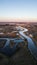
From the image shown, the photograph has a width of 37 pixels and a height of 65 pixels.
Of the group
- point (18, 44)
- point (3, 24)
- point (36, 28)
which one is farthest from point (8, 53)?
point (36, 28)

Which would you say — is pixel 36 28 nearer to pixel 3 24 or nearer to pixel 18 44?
pixel 3 24

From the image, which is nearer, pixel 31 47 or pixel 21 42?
pixel 31 47

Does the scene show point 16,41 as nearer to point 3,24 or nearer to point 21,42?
point 21,42

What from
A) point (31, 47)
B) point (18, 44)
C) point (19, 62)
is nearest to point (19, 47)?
point (18, 44)

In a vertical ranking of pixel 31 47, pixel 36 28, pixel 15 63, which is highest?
pixel 36 28

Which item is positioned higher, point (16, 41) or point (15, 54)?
point (16, 41)

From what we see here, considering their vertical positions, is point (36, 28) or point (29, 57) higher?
point (36, 28)

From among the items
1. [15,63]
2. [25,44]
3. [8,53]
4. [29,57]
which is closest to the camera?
[15,63]

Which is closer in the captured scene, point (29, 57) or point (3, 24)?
point (29, 57)

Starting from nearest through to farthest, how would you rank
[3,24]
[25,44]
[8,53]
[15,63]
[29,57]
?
[15,63], [29,57], [8,53], [25,44], [3,24]
